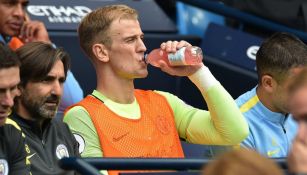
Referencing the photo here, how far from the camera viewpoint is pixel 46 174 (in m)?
4.64

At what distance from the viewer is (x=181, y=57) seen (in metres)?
5.05

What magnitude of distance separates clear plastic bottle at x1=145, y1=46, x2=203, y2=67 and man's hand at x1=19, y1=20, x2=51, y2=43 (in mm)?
1411

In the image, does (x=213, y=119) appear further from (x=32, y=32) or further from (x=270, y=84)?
(x=32, y=32)

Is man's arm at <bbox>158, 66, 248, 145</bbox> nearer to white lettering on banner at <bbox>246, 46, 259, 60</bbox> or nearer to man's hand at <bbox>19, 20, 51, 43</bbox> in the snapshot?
man's hand at <bbox>19, 20, 51, 43</bbox>

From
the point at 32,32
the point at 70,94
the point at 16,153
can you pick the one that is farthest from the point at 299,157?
the point at 32,32

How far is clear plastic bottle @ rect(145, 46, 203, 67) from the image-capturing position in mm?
5030

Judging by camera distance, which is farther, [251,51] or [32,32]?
[251,51]

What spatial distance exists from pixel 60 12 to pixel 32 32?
122 cm

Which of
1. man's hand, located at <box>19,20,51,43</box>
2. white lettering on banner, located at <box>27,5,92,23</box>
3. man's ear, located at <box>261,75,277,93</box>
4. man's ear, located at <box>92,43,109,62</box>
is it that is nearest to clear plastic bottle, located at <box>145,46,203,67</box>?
man's ear, located at <box>92,43,109,62</box>

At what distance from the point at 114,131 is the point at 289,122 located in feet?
3.77

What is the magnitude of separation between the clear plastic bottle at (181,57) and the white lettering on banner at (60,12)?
2471 mm

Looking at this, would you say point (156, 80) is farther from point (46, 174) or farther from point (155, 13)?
point (46, 174)

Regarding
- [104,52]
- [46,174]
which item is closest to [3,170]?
[46,174]

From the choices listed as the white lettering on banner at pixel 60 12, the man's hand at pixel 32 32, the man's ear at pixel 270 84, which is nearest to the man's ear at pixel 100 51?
the man's ear at pixel 270 84
